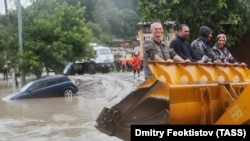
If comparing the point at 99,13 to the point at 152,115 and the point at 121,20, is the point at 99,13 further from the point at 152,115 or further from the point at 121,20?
the point at 152,115

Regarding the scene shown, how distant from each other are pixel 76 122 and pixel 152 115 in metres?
8.76

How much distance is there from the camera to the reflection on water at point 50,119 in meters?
11.6

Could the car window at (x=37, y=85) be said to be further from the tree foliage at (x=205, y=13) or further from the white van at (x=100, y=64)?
the white van at (x=100, y=64)

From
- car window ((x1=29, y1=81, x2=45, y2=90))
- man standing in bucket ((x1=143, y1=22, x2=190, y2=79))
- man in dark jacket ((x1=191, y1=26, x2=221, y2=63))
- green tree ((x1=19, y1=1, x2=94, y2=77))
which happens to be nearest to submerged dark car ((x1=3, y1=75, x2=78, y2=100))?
car window ((x1=29, y1=81, x2=45, y2=90))

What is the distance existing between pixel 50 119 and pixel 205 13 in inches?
236

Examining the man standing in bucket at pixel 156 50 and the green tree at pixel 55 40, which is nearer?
the man standing in bucket at pixel 156 50

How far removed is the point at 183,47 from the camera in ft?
22.6

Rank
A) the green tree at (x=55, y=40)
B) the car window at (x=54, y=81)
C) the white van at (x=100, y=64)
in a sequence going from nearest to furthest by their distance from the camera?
1. the car window at (x=54, y=81)
2. the green tree at (x=55, y=40)
3. the white van at (x=100, y=64)

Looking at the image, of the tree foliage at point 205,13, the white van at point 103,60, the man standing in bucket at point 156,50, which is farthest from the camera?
the white van at point 103,60

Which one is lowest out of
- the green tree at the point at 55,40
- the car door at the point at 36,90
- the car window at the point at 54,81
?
the car door at the point at 36,90

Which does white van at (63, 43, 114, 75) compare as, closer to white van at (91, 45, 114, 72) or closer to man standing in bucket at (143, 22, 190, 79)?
white van at (91, 45, 114, 72)

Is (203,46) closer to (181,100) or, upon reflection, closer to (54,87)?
(181,100)

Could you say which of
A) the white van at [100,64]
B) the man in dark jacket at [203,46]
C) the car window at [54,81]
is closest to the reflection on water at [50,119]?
the car window at [54,81]

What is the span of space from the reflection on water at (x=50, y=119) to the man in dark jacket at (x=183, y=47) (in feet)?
13.3
